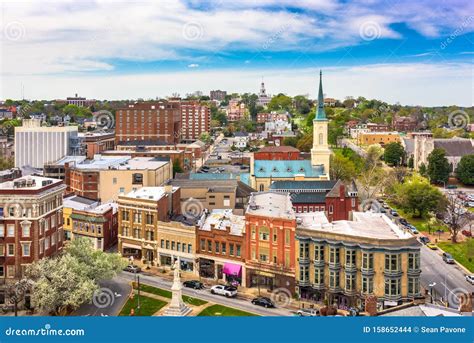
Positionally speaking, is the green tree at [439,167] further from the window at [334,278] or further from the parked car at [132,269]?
the parked car at [132,269]

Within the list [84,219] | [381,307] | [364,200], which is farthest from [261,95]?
[381,307]

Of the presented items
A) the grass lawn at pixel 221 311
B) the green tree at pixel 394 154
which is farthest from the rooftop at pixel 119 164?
the green tree at pixel 394 154

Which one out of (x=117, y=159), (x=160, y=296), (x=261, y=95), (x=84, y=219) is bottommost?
(x=160, y=296)

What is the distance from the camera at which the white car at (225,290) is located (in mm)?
17750

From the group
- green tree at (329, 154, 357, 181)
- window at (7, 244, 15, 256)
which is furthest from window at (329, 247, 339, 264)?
green tree at (329, 154, 357, 181)

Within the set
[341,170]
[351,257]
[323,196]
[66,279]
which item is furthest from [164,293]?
[341,170]

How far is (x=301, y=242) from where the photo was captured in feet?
58.1

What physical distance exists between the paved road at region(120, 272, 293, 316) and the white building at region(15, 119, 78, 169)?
68.8 ft

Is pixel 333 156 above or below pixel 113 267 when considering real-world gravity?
above

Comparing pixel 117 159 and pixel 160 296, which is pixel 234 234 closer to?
pixel 160 296

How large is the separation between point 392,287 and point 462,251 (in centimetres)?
861

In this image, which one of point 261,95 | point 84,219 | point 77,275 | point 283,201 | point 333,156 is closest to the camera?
point 77,275

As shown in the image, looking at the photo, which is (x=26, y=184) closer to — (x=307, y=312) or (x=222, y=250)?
(x=222, y=250)

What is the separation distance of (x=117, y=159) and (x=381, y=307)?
19.7 m
